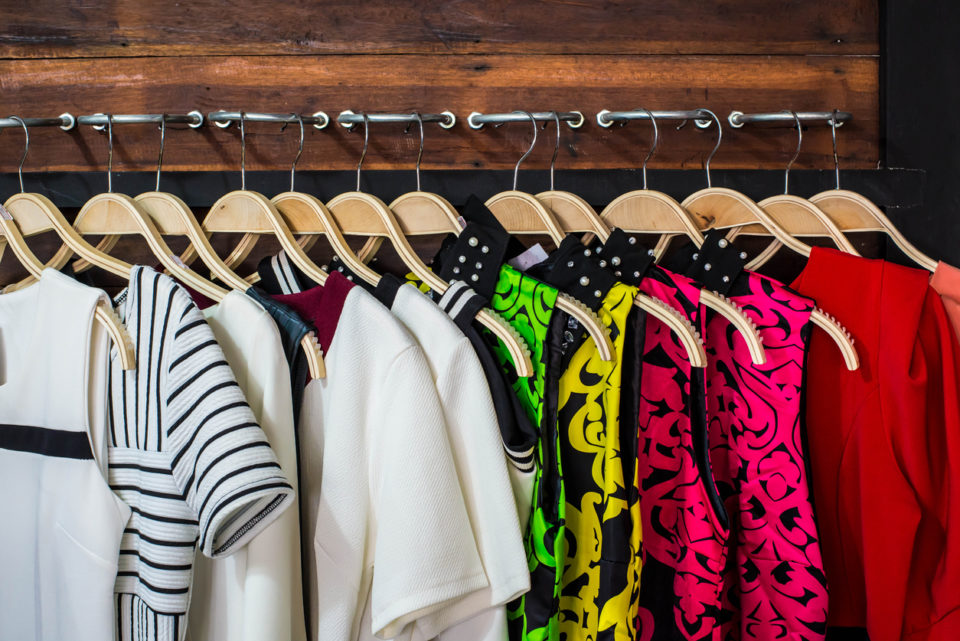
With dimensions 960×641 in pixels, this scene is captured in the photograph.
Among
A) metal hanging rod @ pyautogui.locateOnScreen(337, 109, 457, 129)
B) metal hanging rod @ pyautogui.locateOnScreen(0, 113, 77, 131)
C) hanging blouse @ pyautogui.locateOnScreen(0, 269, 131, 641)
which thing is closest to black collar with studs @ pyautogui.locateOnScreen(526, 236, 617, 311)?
metal hanging rod @ pyautogui.locateOnScreen(337, 109, 457, 129)

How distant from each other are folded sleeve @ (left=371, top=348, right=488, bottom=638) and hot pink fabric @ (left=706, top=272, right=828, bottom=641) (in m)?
0.39

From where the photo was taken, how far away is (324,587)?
0.83 meters

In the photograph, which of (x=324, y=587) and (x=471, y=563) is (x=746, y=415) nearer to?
(x=471, y=563)

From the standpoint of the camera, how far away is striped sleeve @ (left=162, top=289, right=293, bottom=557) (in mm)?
733

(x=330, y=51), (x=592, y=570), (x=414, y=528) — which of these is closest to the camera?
(x=414, y=528)

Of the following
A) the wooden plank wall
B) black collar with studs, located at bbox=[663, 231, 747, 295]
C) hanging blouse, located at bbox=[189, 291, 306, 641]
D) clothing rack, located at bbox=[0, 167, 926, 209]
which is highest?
the wooden plank wall

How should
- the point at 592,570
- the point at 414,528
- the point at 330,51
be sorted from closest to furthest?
1. the point at 414,528
2. the point at 592,570
3. the point at 330,51

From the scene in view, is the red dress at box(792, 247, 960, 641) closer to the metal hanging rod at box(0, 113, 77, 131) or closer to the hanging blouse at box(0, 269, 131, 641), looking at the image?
the hanging blouse at box(0, 269, 131, 641)

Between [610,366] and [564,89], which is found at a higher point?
[564,89]

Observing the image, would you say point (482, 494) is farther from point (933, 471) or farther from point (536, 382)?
point (933, 471)

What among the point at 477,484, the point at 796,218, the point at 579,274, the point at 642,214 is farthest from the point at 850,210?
the point at 477,484

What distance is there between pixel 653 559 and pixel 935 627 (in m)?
0.39

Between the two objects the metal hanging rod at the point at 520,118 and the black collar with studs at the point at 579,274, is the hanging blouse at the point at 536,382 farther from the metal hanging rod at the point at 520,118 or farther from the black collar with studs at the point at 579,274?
the metal hanging rod at the point at 520,118

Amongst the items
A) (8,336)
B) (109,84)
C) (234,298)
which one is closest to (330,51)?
(109,84)
